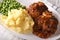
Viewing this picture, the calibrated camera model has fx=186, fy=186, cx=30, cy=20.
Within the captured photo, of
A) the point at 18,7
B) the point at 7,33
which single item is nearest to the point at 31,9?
the point at 18,7

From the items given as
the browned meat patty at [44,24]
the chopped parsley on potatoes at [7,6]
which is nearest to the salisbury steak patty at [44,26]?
the browned meat patty at [44,24]

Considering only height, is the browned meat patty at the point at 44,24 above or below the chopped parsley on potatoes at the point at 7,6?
below

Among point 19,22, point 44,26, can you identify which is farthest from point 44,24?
point 19,22

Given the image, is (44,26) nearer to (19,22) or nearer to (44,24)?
(44,24)

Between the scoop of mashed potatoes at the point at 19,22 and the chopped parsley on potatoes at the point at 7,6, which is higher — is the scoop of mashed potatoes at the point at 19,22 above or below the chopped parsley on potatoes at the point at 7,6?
below

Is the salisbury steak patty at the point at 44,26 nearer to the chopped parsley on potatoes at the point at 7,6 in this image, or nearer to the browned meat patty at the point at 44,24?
the browned meat patty at the point at 44,24

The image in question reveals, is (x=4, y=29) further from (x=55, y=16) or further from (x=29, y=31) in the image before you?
(x=55, y=16)
